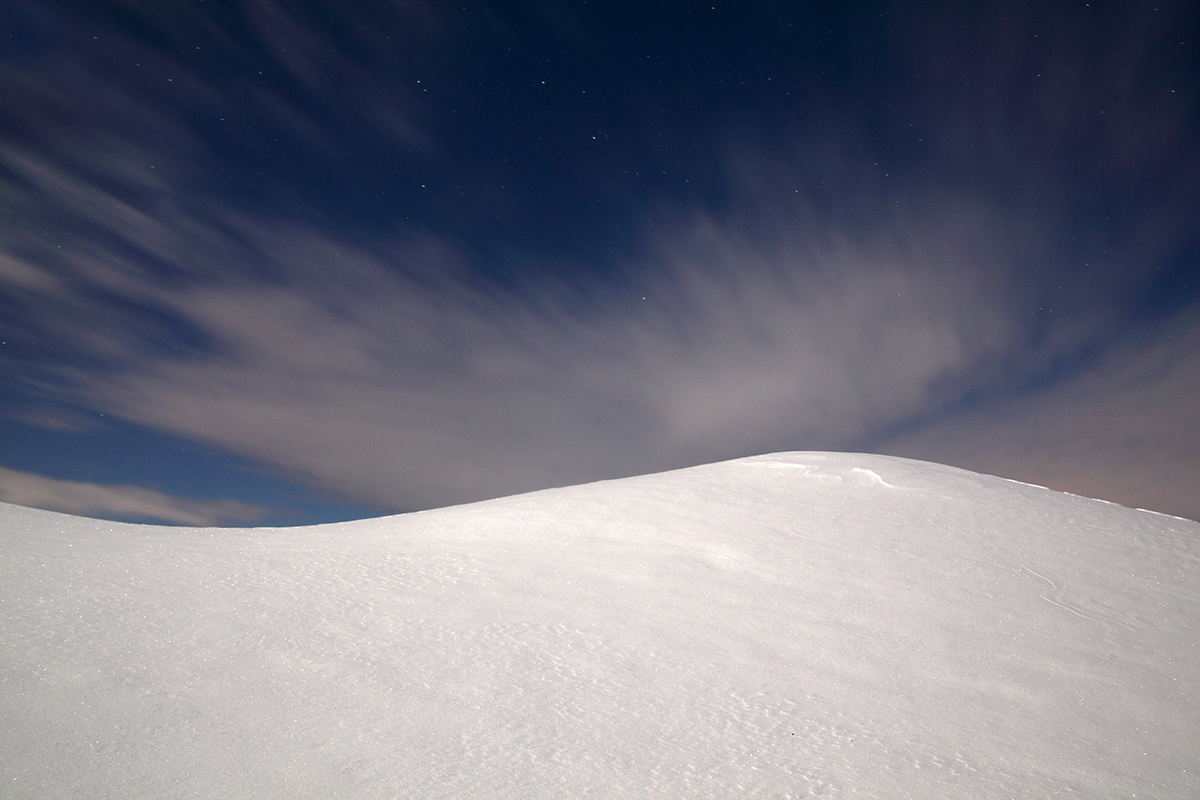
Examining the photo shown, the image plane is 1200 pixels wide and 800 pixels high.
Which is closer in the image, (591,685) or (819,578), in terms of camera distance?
(591,685)

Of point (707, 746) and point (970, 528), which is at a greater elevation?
point (970, 528)

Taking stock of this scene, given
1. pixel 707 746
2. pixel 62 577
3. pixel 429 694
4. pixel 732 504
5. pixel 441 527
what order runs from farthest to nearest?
pixel 732 504 → pixel 441 527 → pixel 62 577 → pixel 429 694 → pixel 707 746

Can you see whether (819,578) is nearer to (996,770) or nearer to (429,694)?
(996,770)

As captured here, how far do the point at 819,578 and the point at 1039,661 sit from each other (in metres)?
1.43

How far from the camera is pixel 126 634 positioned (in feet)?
9.69

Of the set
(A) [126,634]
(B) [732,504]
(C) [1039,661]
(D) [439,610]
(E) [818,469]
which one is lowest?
(A) [126,634]

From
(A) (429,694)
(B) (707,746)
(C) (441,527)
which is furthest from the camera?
(C) (441,527)

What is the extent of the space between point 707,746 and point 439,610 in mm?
1842

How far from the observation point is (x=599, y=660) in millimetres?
3172

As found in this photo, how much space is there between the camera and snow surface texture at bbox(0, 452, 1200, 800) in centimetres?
227

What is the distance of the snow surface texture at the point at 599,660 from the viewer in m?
2.27

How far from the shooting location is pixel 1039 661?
3.67 m

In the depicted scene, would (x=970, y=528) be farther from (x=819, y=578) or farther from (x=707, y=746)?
(x=707, y=746)

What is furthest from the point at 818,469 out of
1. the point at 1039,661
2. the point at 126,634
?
the point at 126,634
